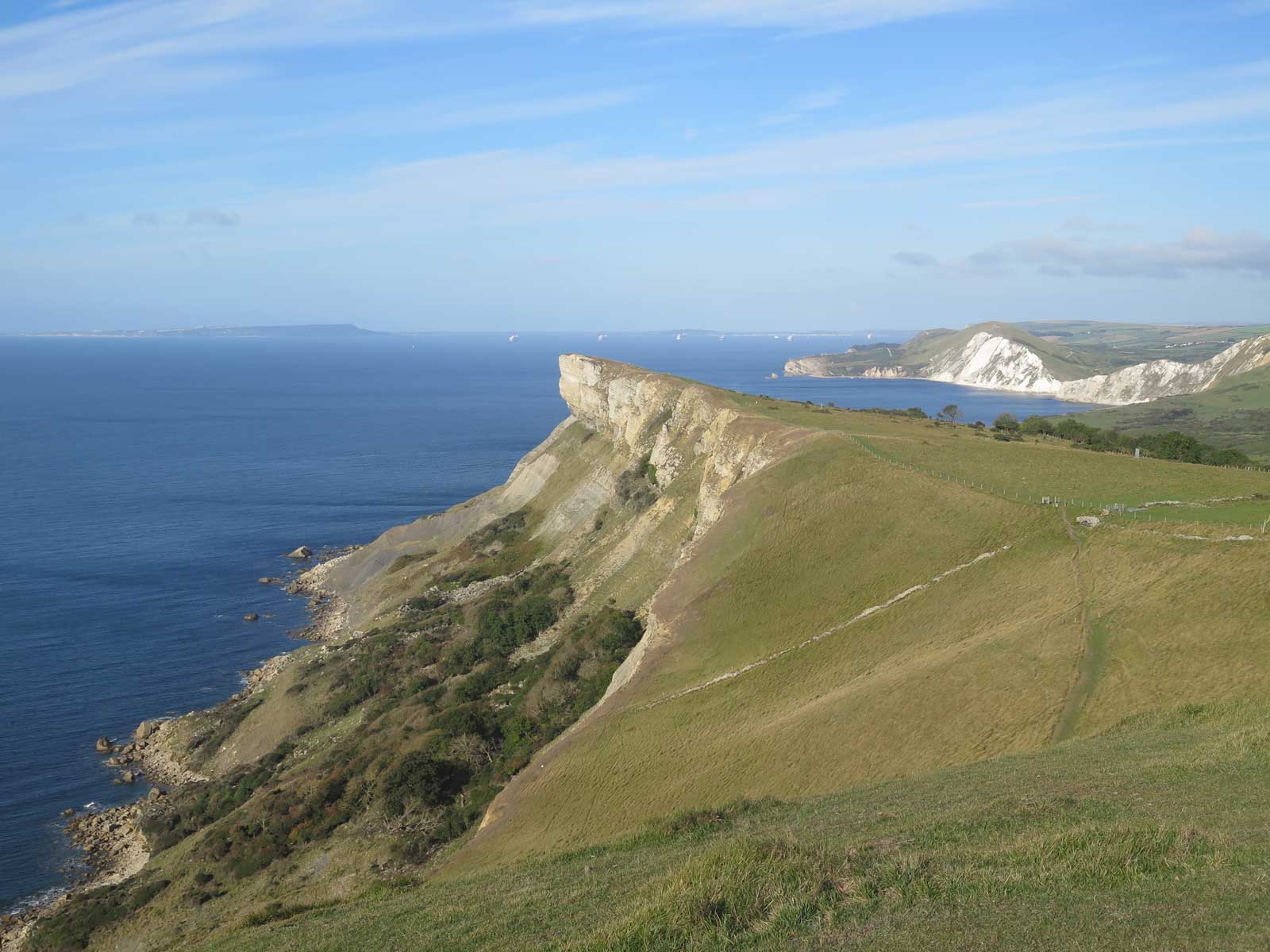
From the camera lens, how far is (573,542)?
229 ft

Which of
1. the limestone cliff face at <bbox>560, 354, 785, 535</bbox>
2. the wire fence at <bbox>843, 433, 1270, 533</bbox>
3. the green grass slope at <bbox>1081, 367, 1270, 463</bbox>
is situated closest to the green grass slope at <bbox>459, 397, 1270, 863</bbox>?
the wire fence at <bbox>843, 433, 1270, 533</bbox>

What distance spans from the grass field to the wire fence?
1295 centimetres

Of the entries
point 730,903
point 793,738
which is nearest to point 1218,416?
point 793,738

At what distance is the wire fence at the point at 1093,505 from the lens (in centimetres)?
3356

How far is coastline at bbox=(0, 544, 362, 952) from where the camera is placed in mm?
35750

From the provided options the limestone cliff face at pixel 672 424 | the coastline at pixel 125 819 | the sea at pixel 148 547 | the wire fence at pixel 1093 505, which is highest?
the limestone cliff face at pixel 672 424

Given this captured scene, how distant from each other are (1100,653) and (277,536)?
86821 mm

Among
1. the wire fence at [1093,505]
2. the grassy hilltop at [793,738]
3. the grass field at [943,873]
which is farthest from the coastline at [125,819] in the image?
the wire fence at [1093,505]

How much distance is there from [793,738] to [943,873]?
1378 cm

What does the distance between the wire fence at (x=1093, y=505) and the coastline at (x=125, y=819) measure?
4222cm

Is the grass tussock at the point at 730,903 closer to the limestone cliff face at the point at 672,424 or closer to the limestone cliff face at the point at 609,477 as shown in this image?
the limestone cliff face at the point at 609,477

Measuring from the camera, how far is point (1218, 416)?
15600cm

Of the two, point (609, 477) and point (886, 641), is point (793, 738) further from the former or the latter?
point (609, 477)

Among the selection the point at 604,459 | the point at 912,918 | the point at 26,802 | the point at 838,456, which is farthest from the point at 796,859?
the point at 604,459
